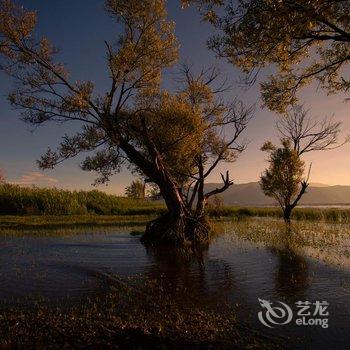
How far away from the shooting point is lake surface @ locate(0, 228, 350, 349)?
11641 millimetres

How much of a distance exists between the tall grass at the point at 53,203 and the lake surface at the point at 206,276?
22.2m

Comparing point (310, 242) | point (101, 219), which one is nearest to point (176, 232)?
point (310, 242)

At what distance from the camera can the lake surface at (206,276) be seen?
11641 mm

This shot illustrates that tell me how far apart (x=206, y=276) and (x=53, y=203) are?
35.9m

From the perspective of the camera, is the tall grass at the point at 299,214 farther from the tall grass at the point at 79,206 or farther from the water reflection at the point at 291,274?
the water reflection at the point at 291,274

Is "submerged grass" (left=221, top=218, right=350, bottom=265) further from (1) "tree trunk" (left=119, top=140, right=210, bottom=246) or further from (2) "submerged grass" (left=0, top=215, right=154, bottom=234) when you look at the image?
(2) "submerged grass" (left=0, top=215, right=154, bottom=234)

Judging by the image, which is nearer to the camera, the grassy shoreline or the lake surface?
the lake surface

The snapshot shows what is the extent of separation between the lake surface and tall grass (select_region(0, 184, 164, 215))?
22217 millimetres

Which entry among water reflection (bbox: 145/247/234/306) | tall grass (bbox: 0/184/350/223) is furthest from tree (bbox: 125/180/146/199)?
water reflection (bbox: 145/247/234/306)

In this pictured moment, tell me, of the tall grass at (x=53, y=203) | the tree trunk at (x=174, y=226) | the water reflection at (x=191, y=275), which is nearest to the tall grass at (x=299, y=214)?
the tall grass at (x=53, y=203)

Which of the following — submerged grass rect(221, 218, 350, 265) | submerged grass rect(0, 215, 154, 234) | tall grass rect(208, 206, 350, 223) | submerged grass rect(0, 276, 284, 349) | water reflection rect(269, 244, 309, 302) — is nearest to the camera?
submerged grass rect(0, 276, 284, 349)

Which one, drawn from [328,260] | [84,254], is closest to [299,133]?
[328,260]

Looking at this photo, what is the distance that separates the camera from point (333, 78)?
19.6 metres

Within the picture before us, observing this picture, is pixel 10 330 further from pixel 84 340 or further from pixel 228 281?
pixel 228 281
